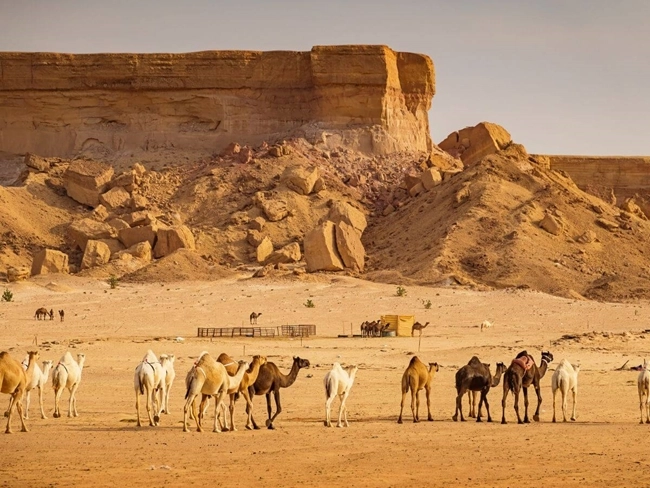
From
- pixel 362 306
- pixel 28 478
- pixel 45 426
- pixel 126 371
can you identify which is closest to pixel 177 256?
pixel 362 306

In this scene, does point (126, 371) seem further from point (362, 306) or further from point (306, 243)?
point (306, 243)

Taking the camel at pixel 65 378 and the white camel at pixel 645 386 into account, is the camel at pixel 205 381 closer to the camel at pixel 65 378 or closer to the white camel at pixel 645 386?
the camel at pixel 65 378

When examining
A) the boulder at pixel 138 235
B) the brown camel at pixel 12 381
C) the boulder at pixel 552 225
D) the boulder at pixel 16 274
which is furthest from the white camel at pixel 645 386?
the boulder at pixel 138 235

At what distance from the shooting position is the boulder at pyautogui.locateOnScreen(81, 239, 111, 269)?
65.0 metres

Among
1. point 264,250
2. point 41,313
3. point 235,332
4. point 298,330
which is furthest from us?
point 264,250

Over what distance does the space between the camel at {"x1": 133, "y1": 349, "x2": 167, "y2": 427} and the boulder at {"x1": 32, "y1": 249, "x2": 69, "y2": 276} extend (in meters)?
40.3

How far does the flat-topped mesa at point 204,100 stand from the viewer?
80875 millimetres

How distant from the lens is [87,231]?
68000 millimetres

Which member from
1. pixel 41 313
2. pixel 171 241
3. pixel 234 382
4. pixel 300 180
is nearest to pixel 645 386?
pixel 234 382

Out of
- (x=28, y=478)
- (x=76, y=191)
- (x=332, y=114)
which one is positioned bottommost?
(x=28, y=478)

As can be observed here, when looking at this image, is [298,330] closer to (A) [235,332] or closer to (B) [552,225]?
(A) [235,332]

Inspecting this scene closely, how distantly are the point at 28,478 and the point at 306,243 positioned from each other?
150ft

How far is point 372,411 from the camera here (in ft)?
84.9

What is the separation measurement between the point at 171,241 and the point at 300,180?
9.42 m
